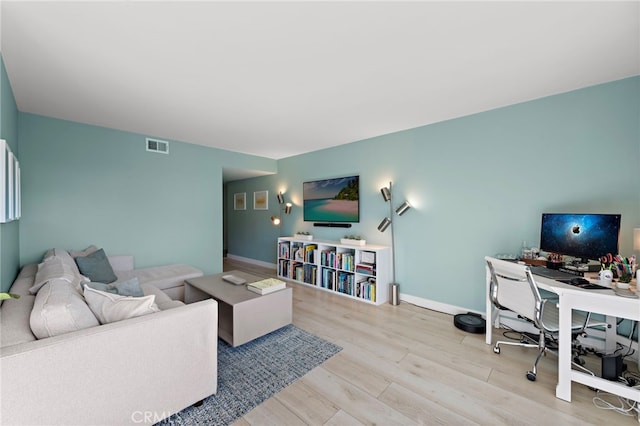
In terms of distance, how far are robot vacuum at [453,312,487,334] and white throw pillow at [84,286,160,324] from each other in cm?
285

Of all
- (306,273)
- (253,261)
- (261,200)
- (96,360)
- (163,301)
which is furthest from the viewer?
(253,261)

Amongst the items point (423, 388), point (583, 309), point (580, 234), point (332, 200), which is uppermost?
point (332, 200)

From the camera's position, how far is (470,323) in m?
2.67

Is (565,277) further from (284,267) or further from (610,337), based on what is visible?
(284,267)

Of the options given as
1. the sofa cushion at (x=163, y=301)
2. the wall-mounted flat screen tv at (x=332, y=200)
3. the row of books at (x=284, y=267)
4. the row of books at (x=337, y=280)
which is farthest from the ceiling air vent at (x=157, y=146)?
the row of books at (x=337, y=280)

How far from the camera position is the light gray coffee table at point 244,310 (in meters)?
2.30

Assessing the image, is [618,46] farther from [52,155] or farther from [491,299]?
[52,155]

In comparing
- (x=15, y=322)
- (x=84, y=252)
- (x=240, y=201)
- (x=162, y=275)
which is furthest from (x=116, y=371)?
(x=240, y=201)

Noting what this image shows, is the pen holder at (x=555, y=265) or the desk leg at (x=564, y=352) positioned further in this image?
the pen holder at (x=555, y=265)

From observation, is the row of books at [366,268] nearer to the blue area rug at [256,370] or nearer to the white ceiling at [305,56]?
the blue area rug at [256,370]

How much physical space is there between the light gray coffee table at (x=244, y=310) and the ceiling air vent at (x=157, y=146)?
2196mm

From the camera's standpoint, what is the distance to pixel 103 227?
3.36m

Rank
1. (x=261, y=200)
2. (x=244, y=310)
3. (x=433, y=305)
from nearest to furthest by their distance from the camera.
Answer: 1. (x=244, y=310)
2. (x=433, y=305)
3. (x=261, y=200)

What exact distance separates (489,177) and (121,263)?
4739 mm
